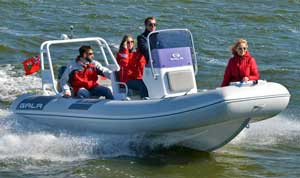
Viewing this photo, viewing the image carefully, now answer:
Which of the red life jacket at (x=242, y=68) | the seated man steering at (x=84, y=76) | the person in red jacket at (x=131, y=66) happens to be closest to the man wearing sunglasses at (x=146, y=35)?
Answer: the person in red jacket at (x=131, y=66)

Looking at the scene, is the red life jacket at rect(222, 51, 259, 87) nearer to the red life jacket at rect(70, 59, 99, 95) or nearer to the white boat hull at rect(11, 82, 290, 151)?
the white boat hull at rect(11, 82, 290, 151)

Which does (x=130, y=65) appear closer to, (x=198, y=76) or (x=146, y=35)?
(x=146, y=35)

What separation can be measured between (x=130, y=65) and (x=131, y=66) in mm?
22

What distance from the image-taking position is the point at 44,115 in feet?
36.5

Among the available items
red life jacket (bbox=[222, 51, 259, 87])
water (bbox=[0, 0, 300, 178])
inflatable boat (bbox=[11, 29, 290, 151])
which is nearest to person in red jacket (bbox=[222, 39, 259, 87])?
red life jacket (bbox=[222, 51, 259, 87])

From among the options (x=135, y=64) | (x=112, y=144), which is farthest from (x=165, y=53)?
(x=112, y=144)

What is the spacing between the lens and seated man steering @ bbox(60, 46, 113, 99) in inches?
435

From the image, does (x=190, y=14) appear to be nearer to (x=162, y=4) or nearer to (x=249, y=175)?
(x=162, y=4)

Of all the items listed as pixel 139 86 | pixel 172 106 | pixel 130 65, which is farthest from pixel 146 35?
pixel 172 106

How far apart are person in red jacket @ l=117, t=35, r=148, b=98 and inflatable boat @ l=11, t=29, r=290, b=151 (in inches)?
4.0

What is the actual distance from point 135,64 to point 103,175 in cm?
198

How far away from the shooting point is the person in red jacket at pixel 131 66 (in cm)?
1102

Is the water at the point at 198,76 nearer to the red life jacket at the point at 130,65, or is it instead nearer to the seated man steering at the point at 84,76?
the seated man steering at the point at 84,76

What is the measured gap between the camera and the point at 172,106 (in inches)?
386
